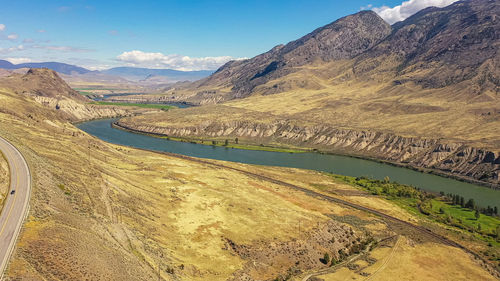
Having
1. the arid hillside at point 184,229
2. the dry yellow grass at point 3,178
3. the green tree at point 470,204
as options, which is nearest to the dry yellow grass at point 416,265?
the arid hillside at point 184,229

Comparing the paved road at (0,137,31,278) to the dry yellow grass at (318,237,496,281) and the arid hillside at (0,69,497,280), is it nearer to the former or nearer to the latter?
the arid hillside at (0,69,497,280)

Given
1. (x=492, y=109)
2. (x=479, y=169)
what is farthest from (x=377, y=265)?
(x=492, y=109)

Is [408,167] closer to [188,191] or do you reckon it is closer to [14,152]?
[188,191]

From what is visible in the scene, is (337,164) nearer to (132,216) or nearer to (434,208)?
(434,208)

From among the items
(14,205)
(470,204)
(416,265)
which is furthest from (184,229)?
(470,204)

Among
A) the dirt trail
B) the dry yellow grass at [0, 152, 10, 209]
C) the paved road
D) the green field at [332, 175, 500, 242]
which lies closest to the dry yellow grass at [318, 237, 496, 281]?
the dirt trail

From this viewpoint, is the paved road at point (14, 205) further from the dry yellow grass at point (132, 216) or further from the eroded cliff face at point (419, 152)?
the eroded cliff face at point (419, 152)
